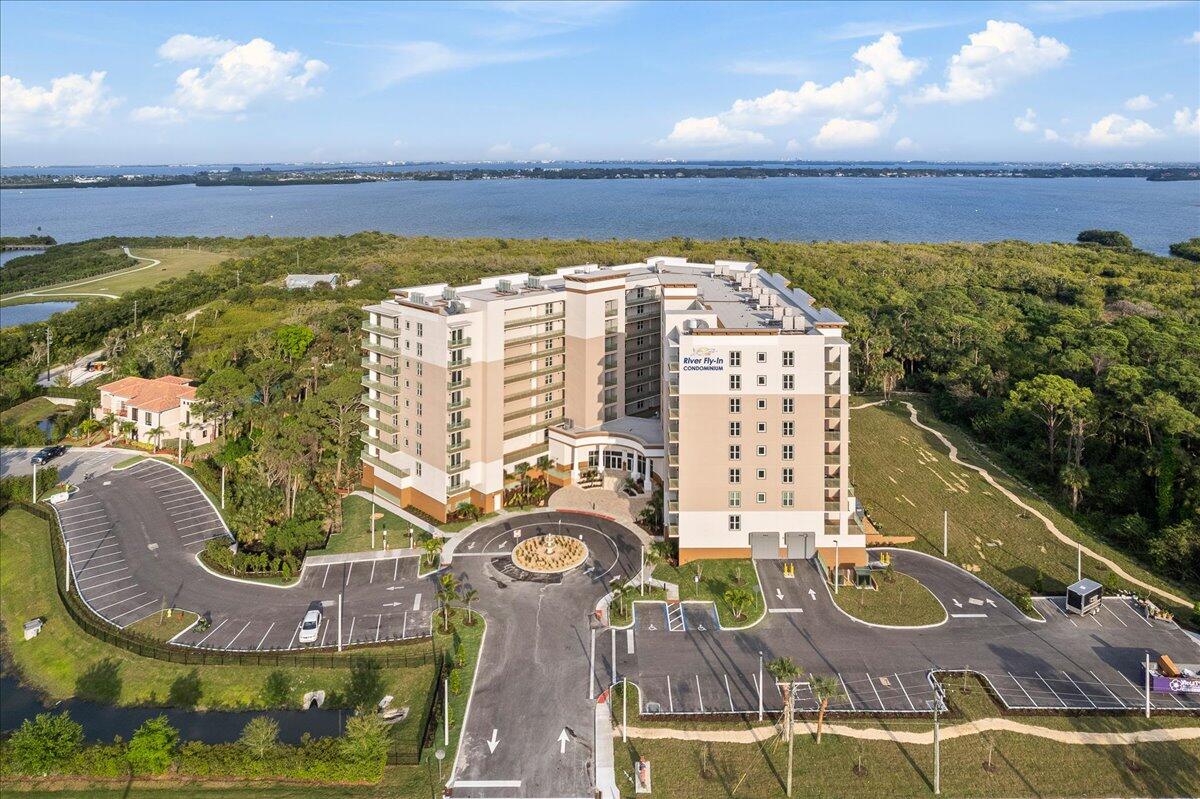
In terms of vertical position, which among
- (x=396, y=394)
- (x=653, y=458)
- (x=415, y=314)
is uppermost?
(x=415, y=314)

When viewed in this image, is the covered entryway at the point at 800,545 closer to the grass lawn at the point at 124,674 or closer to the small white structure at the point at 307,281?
the grass lawn at the point at 124,674

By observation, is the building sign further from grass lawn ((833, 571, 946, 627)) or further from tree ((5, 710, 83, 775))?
tree ((5, 710, 83, 775))

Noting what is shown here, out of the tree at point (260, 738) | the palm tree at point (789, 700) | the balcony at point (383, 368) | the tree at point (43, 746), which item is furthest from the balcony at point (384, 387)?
the palm tree at point (789, 700)

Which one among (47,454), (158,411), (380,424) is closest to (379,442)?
(380,424)

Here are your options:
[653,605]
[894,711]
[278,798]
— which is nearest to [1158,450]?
[894,711]

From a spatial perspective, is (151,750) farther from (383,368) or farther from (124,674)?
(383,368)

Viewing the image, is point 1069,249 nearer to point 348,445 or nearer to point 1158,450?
point 1158,450
